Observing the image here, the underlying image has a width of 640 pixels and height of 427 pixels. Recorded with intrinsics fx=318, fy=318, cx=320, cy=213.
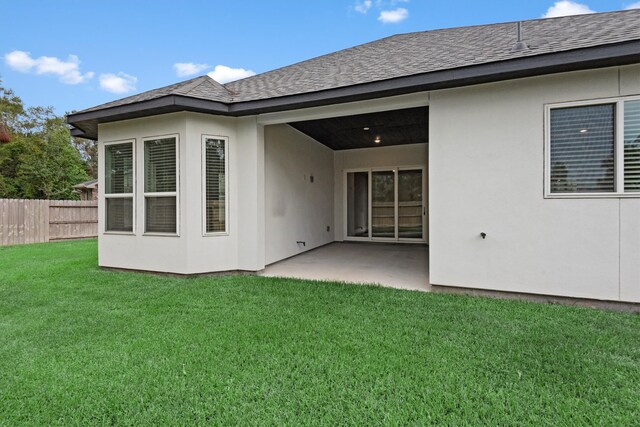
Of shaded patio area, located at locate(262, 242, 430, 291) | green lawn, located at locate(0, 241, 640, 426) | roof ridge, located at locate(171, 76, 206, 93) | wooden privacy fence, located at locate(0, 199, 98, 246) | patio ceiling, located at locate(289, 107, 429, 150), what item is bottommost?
green lawn, located at locate(0, 241, 640, 426)

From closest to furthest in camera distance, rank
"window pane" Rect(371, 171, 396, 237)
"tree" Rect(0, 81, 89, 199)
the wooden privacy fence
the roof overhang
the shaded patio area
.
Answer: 1. the roof overhang
2. the shaded patio area
3. the wooden privacy fence
4. "window pane" Rect(371, 171, 396, 237)
5. "tree" Rect(0, 81, 89, 199)

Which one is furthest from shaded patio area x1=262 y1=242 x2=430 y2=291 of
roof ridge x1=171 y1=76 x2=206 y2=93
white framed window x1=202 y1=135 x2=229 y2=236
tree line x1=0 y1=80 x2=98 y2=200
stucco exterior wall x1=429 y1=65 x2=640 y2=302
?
tree line x1=0 y1=80 x2=98 y2=200

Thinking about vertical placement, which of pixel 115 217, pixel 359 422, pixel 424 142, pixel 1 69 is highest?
pixel 1 69

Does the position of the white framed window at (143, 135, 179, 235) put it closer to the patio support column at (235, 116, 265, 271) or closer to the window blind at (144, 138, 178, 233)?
the window blind at (144, 138, 178, 233)

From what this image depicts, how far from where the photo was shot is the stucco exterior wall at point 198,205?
5.66 m

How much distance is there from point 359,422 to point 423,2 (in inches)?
530

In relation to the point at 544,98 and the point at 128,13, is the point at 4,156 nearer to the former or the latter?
the point at 128,13

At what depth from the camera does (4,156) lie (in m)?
19.0

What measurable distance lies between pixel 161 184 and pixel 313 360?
465cm

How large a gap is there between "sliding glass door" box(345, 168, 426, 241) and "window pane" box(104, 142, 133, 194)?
673cm

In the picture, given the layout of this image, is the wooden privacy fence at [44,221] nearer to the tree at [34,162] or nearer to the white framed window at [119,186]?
the white framed window at [119,186]

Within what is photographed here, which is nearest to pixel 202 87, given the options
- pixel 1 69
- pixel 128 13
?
pixel 128 13

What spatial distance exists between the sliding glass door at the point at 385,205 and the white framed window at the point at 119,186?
6710 mm

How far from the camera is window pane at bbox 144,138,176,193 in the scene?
5.79 meters
